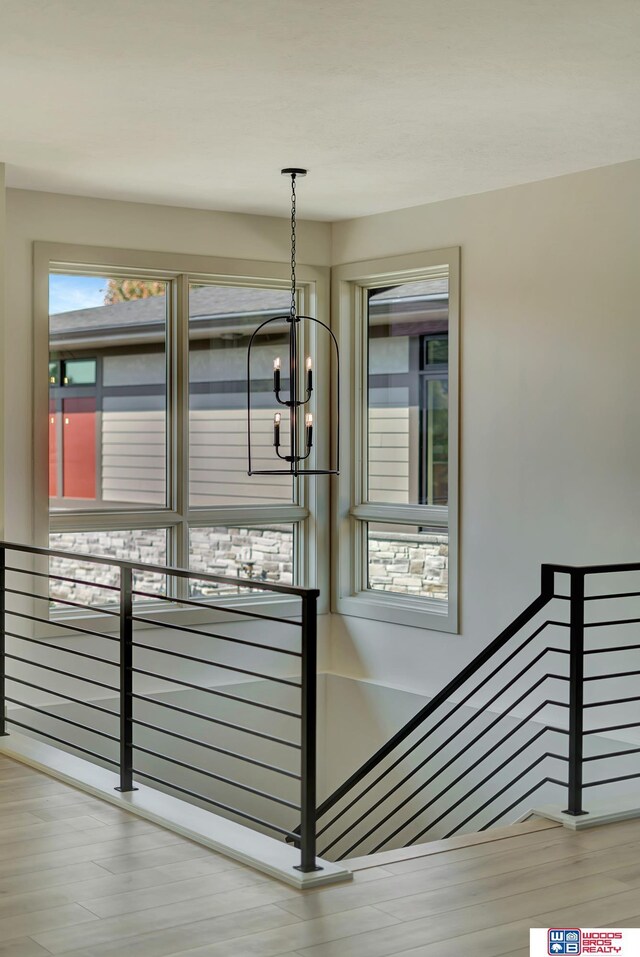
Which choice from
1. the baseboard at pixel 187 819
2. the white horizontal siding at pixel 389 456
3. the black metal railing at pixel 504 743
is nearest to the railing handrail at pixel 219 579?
the baseboard at pixel 187 819

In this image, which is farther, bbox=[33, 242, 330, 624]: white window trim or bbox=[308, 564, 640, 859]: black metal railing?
bbox=[33, 242, 330, 624]: white window trim

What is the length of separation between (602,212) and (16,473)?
3.35 metres

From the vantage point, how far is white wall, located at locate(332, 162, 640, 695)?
5.41 m

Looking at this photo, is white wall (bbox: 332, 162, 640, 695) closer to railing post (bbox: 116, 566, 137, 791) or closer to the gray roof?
the gray roof

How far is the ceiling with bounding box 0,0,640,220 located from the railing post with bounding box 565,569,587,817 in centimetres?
185

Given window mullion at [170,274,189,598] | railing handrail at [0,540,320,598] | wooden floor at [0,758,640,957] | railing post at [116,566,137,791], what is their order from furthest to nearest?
window mullion at [170,274,189,598]
railing post at [116,566,137,791]
railing handrail at [0,540,320,598]
wooden floor at [0,758,640,957]

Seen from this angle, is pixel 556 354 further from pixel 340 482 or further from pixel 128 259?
pixel 128 259

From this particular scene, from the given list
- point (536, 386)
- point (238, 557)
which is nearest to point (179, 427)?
point (238, 557)

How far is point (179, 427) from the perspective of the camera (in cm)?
664

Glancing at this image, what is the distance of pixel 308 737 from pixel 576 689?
3.88 feet

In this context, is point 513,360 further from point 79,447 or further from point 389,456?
point 79,447

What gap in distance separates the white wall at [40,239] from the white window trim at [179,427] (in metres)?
0.04

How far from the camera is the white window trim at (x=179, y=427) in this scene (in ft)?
20.1

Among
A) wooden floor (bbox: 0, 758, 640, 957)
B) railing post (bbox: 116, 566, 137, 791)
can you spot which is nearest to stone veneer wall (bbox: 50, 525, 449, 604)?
railing post (bbox: 116, 566, 137, 791)
